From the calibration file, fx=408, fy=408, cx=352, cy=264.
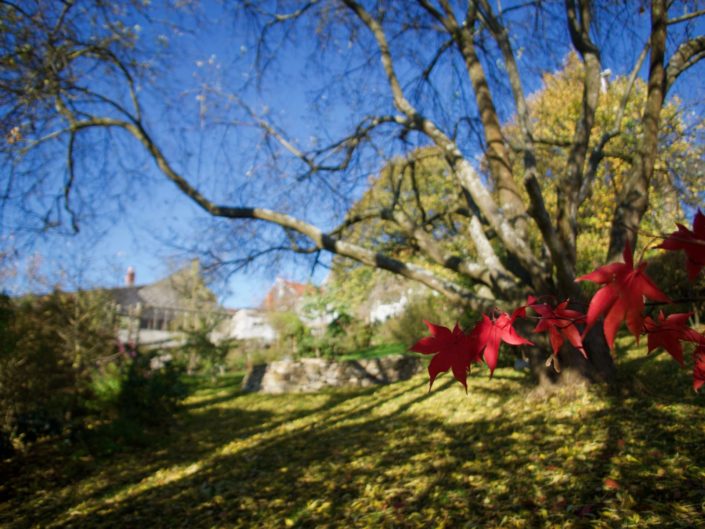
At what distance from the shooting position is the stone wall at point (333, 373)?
10023 millimetres

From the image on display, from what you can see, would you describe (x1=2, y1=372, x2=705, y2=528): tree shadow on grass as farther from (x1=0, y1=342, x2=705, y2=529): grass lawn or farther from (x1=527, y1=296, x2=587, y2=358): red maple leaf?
(x1=527, y1=296, x2=587, y2=358): red maple leaf

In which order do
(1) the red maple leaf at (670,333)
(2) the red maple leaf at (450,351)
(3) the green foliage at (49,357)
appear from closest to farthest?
1. (1) the red maple leaf at (670,333)
2. (2) the red maple leaf at (450,351)
3. (3) the green foliage at (49,357)

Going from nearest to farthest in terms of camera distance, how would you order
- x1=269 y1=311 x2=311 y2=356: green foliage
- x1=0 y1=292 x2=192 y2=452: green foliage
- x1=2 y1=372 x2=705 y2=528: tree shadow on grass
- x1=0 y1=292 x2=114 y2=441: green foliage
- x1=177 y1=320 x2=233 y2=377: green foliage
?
x1=2 y1=372 x2=705 y2=528: tree shadow on grass < x1=0 y1=292 x2=114 y2=441: green foliage < x1=0 y1=292 x2=192 y2=452: green foliage < x1=177 y1=320 x2=233 y2=377: green foliage < x1=269 y1=311 x2=311 y2=356: green foliage

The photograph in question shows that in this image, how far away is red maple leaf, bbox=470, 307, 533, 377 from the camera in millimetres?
1014

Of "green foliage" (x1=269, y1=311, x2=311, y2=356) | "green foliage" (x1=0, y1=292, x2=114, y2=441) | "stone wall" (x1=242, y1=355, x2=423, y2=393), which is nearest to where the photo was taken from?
"green foliage" (x1=0, y1=292, x2=114, y2=441)

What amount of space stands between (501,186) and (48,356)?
7283 millimetres

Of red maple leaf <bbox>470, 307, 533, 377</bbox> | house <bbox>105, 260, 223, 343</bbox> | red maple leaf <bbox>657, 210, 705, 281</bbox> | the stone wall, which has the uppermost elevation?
house <bbox>105, 260, 223, 343</bbox>

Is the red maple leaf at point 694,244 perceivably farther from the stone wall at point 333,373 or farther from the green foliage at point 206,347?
the green foliage at point 206,347

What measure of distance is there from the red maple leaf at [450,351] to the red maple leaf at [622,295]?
1.15 ft

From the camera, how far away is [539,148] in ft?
32.3

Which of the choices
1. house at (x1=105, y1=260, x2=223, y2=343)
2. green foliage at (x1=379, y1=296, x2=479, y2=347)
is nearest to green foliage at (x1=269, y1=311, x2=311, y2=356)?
house at (x1=105, y1=260, x2=223, y2=343)

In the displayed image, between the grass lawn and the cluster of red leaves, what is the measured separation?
157 cm

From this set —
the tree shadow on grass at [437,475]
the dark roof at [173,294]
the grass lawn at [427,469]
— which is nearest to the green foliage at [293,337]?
the dark roof at [173,294]

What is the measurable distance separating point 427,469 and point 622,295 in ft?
9.94
